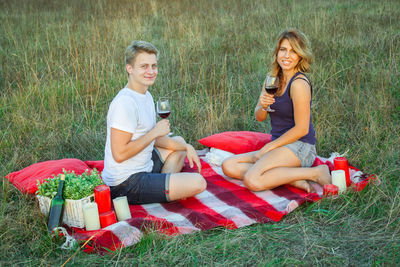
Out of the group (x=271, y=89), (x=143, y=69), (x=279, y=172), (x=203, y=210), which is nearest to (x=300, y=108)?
(x=271, y=89)

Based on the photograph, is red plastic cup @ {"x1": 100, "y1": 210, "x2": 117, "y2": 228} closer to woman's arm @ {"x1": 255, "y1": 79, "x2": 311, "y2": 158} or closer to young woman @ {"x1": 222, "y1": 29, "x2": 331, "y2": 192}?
young woman @ {"x1": 222, "y1": 29, "x2": 331, "y2": 192}

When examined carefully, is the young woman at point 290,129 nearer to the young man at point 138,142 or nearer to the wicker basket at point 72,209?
the young man at point 138,142

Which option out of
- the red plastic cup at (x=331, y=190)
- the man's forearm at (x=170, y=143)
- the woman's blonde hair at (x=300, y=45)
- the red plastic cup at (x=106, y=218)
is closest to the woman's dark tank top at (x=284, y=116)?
the woman's blonde hair at (x=300, y=45)

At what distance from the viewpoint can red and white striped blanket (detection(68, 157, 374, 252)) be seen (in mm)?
3145

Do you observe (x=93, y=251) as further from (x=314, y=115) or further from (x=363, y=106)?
(x=363, y=106)

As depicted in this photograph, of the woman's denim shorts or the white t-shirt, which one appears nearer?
the white t-shirt

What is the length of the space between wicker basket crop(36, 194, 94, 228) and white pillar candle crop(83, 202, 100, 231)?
89 millimetres

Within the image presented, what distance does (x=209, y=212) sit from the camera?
3.62 m

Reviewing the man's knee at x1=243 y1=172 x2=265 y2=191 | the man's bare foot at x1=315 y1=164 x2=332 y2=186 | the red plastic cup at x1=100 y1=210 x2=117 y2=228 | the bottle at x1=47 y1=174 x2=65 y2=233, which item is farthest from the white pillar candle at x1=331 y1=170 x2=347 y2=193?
the bottle at x1=47 y1=174 x2=65 y2=233

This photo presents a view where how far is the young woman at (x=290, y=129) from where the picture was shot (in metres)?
3.91

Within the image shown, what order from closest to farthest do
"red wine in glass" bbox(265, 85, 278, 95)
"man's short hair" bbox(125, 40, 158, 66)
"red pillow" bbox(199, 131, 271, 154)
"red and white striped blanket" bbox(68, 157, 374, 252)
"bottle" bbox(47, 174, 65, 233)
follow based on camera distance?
"red and white striped blanket" bbox(68, 157, 374, 252)
"bottle" bbox(47, 174, 65, 233)
"man's short hair" bbox(125, 40, 158, 66)
"red wine in glass" bbox(265, 85, 278, 95)
"red pillow" bbox(199, 131, 271, 154)

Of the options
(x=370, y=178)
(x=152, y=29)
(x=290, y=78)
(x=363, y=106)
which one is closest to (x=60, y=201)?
(x=290, y=78)

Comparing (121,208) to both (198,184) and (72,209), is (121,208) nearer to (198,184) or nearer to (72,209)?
(72,209)

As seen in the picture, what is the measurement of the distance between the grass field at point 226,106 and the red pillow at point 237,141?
1.45 ft
